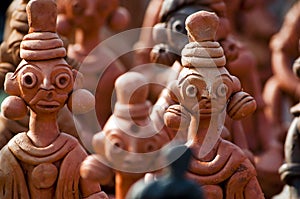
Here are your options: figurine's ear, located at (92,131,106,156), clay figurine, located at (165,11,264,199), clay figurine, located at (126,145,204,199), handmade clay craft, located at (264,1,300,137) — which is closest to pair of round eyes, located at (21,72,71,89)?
clay figurine, located at (165,11,264,199)

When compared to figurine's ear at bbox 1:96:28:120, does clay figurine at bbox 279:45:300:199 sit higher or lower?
lower

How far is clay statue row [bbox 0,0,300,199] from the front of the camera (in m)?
3.28

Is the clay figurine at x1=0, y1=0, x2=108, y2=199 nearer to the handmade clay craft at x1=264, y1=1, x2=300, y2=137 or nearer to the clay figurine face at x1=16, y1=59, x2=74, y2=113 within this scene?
the clay figurine face at x1=16, y1=59, x2=74, y2=113

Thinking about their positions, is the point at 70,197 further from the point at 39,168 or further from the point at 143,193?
the point at 143,193

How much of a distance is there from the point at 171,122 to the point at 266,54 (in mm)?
3254

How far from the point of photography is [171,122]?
3.29 m

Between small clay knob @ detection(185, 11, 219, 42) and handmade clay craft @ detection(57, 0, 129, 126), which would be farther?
handmade clay craft @ detection(57, 0, 129, 126)

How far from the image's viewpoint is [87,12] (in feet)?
15.4

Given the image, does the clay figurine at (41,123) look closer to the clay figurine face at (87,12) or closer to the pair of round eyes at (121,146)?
the pair of round eyes at (121,146)

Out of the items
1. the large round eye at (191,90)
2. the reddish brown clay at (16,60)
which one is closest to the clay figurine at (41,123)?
the large round eye at (191,90)

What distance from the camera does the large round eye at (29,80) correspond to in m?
3.27

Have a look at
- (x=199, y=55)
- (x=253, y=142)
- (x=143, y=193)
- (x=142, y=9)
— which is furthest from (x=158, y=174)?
(x=142, y=9)

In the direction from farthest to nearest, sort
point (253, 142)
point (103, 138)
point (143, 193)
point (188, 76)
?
point (253, 142) < point (103, 138) < point (188, 76) < point (143, 193)

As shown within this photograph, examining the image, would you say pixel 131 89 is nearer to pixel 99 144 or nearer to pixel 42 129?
pixel 99 144
